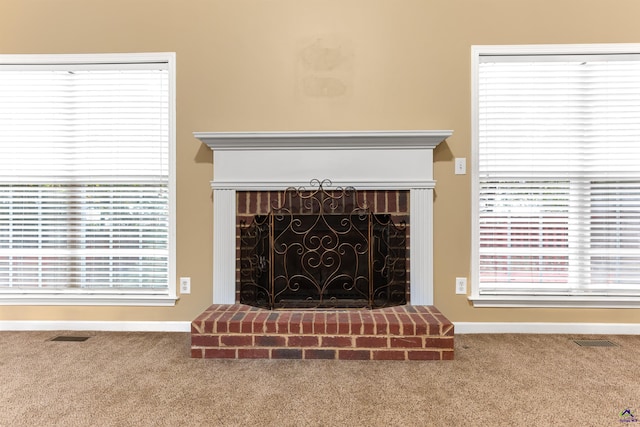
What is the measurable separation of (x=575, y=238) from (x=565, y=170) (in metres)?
0.51

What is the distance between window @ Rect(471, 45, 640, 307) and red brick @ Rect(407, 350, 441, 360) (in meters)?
0.67

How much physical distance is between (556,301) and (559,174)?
0.93 meters

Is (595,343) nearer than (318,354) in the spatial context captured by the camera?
No

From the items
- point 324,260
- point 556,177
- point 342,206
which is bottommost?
point 324,260

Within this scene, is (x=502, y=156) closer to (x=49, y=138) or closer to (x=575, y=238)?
(x=575, y=238)

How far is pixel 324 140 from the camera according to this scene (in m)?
2.39

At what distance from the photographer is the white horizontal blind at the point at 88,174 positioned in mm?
2580

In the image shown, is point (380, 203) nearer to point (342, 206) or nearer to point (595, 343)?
point (342, 206)

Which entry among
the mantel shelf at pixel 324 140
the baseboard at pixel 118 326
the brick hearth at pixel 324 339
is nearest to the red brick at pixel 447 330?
the brick hearth at pixel 324 339

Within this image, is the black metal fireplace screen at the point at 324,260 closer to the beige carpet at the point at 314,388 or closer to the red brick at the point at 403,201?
the red brick at the point at 403,201

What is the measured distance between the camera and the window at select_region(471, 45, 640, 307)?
97.7 inches

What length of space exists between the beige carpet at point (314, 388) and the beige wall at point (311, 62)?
484 mm

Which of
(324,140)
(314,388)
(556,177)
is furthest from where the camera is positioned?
(556,177)

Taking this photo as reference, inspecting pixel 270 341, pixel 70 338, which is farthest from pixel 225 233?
pixel 70 338
